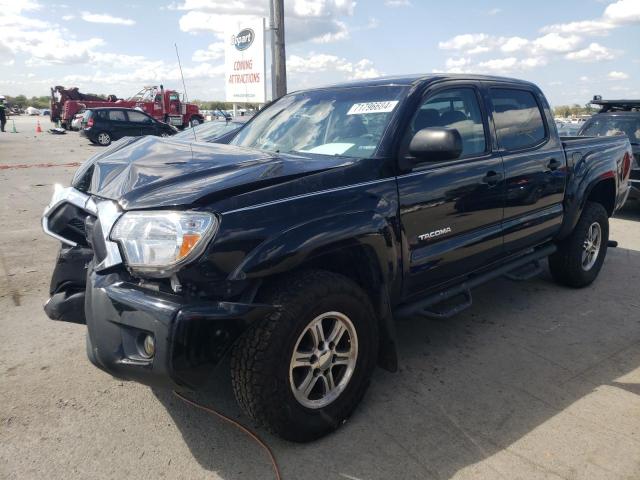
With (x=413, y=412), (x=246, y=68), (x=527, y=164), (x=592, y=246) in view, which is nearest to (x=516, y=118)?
(x=527, y=164)

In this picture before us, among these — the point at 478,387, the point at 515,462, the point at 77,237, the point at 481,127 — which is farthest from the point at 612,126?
the point at 77,237

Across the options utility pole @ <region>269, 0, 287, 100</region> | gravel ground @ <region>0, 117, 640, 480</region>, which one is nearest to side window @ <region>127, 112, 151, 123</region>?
utility pole @ <region>269, 0, 287, 100</region>

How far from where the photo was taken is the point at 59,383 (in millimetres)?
3115

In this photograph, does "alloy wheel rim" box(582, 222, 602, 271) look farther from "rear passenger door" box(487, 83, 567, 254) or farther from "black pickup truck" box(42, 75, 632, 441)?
"black pickup truck" box(42, 75, 632, 441)

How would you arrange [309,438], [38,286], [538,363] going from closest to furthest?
[309,438] < [538,363] < [38,286]

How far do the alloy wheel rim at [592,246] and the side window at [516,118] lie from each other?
4.08 feet

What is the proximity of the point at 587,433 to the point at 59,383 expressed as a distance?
2.99 meters

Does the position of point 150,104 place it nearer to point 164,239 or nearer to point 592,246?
point 592,246

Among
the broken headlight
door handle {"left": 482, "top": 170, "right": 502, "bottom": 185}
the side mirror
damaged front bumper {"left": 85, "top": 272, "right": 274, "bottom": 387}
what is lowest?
damaged front bumper {"left": 85, "top": 272, "right": 274, "bottom": 387}

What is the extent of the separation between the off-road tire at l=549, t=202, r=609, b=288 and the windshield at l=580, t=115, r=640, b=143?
13.5ft

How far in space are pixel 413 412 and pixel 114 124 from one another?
2183 cm

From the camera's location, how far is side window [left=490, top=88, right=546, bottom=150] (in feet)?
12.4

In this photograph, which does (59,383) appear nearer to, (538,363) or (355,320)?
(355,320)

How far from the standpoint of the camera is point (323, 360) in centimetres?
259
